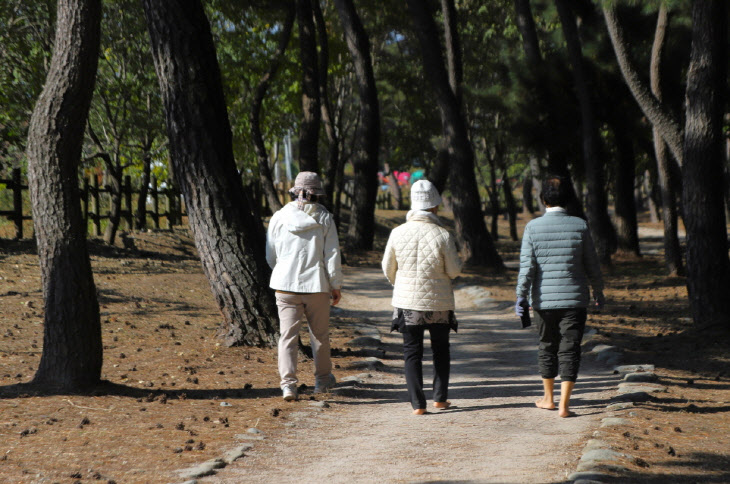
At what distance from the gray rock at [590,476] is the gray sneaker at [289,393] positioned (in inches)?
113

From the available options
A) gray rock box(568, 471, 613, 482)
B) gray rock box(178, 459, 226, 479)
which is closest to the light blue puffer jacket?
gray rock box(568, 471, 613, 482)

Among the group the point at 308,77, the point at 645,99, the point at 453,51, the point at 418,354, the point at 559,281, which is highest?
the point at 453,51

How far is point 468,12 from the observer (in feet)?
105

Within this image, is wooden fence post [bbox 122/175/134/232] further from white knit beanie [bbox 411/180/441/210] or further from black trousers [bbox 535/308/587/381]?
black trousers [bbox 535/308/587/381]

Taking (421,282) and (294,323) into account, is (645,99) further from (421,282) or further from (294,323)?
(294,323)

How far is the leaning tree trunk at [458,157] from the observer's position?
18.0 meters

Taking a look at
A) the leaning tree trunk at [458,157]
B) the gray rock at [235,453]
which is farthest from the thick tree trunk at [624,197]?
the gray rock at [235,453]

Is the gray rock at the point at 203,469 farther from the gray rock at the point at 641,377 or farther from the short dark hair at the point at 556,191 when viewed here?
the gray rock at the point at 641,377

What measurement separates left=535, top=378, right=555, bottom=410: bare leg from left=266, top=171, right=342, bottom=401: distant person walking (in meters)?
1.81

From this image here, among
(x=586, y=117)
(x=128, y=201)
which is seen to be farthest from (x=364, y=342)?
(x=128, y=201)

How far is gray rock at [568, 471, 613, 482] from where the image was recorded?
14.8 ft

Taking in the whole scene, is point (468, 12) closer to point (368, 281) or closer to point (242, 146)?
point (242, 146)

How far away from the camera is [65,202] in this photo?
6.89 m

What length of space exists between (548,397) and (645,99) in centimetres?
888
